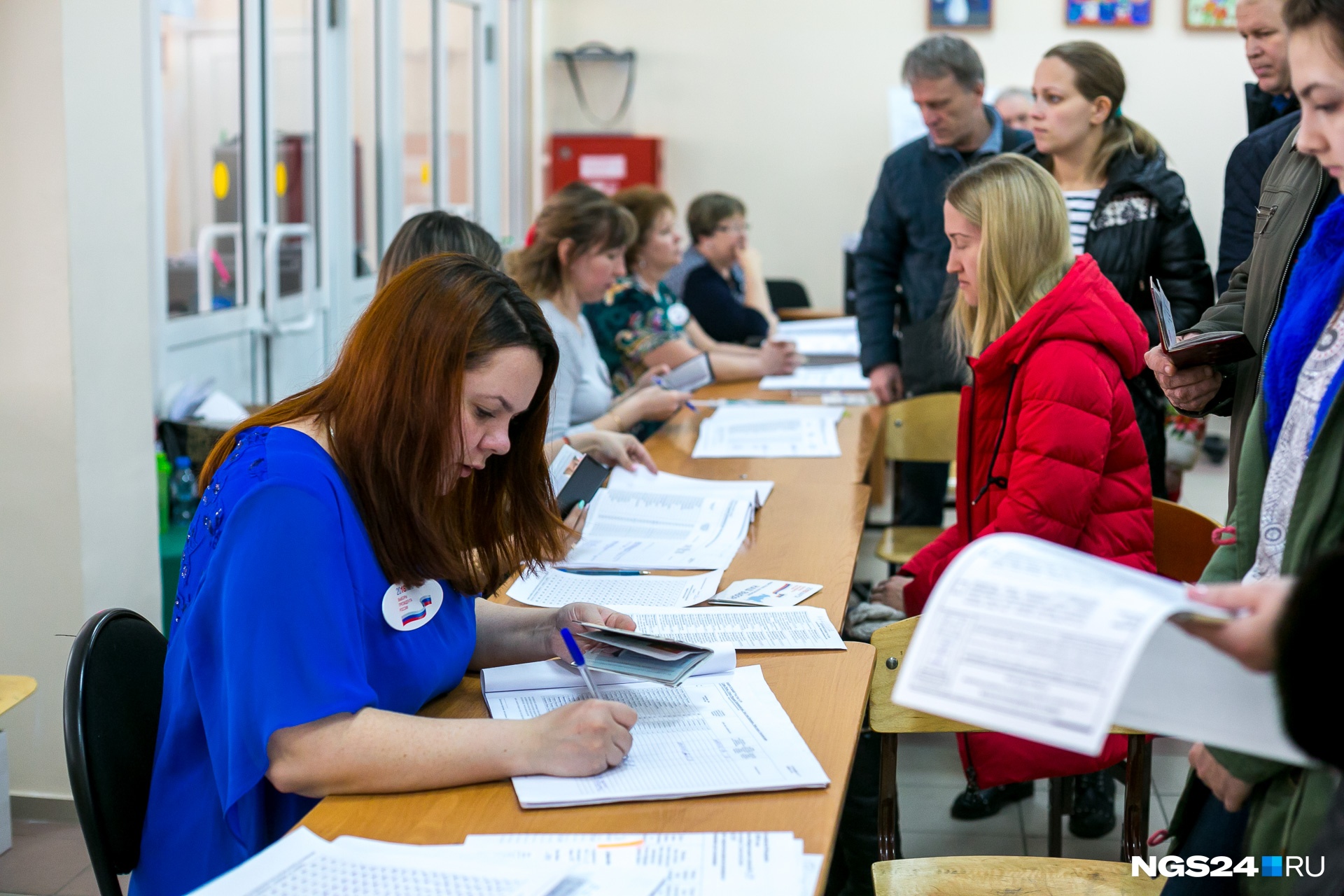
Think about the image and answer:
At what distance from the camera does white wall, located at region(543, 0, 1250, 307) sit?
7090mm

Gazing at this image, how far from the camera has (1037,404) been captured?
2.20 metres

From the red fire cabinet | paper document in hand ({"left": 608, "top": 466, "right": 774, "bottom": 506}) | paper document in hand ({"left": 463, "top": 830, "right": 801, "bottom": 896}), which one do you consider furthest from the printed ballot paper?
the red fire cabinet

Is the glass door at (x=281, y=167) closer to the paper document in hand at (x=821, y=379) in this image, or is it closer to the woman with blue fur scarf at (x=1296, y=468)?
the paper document in hand at (x=821, y=379)

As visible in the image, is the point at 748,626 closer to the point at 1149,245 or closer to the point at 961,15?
the point at 1149,245

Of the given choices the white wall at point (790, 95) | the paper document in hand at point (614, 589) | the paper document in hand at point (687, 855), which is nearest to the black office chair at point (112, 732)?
the paper document in hand at point (687, 855)

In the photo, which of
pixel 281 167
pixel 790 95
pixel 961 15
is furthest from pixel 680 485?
pixel 961 15

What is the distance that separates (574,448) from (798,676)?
1.25 m

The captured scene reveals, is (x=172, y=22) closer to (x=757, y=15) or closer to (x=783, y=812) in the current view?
(x=783, y=812)

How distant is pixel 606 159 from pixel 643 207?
2829mm

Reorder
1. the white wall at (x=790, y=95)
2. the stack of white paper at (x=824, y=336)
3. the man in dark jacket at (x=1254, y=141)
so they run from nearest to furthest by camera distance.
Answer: the man in dark jacket at (x=1254, y=141) → the stack of white paper at (x=824, y=336) → the white wall at (x=790, y=95)

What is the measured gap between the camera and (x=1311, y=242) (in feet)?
4.19

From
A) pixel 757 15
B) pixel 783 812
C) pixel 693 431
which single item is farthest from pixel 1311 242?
pixel 757 15

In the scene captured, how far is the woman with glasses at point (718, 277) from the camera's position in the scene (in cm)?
523
